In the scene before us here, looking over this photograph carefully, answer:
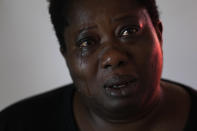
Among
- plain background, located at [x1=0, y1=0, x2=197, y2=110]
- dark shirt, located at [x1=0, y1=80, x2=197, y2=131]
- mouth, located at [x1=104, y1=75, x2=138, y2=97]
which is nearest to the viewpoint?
→ mouth, located at [x1=104, y1=75, x2=138, y2=97]

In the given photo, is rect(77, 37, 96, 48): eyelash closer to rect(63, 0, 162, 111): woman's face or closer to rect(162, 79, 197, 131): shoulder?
rect(63, 0, 162, 111): woman's face

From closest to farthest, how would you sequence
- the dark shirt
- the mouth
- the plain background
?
1. the mouth
2. the dark shirt
3. the plain background

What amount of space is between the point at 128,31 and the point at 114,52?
0.05 meters

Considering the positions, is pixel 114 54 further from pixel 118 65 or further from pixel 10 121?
pixel 10 121

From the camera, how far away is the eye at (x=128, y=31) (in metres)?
0.45

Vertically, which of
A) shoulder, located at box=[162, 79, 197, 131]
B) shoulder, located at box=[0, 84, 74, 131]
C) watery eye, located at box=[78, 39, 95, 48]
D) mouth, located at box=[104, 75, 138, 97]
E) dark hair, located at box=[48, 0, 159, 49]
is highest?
dark hair, located at box=[48, 0, 159, 49]

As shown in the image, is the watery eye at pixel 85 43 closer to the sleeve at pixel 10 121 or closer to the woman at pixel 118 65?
the woman at pixel 118 65

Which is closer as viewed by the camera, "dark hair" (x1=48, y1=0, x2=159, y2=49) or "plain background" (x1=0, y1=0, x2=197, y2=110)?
"dark hair" (x1=48, y1=0, x2=159, y2=49)

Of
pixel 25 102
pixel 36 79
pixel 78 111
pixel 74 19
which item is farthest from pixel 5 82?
pixel 74 19

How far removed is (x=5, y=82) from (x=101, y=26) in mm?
640

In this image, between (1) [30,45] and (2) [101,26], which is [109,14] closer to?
(2) [101,26]

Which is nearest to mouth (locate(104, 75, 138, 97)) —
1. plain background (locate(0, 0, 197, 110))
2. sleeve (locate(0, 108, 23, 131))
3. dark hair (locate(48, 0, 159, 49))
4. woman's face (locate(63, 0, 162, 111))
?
woman's face (locate(63, 0, 162, 111))

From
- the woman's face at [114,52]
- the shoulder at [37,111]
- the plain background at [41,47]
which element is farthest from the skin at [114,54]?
the plain background at [41,47]

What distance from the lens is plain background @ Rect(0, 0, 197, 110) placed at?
88 cm
